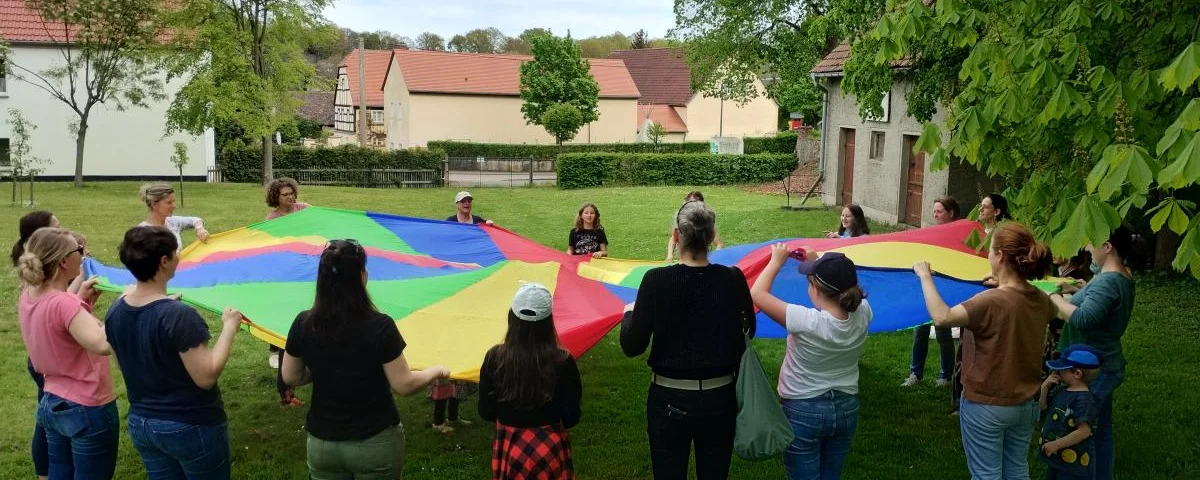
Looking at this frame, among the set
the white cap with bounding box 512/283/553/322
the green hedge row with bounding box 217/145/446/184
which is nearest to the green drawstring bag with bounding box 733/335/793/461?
the white cap with bounding box 512/283/553/322

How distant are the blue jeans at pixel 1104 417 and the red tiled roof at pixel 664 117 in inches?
1597

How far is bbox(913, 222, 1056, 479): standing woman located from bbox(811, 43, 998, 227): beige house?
11052mm

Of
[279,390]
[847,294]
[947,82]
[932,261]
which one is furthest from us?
[947,82]

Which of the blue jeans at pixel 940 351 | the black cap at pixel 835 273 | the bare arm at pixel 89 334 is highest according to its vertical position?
the black cap at pixel 835 273

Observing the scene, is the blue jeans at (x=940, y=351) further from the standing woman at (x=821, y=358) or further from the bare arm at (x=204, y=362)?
the bare arm at (x=204, y=362)

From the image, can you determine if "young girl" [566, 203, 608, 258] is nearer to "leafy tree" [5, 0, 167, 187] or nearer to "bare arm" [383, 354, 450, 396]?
"bare arm" [383, 354, 450, 396]

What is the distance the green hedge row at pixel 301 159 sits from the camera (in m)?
26.5

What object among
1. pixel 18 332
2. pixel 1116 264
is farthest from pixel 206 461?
pixel 18 332

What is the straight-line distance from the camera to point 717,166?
27.3m

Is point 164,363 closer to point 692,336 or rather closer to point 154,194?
point 692,336

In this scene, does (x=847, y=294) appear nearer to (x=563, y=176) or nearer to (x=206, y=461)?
(x=206, y=461)

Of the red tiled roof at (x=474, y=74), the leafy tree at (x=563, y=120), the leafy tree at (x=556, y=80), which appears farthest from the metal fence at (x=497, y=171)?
the red tiled roof at (x=474, y=74)

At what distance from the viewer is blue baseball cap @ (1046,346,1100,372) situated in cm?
370

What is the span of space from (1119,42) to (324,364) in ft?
14.9
